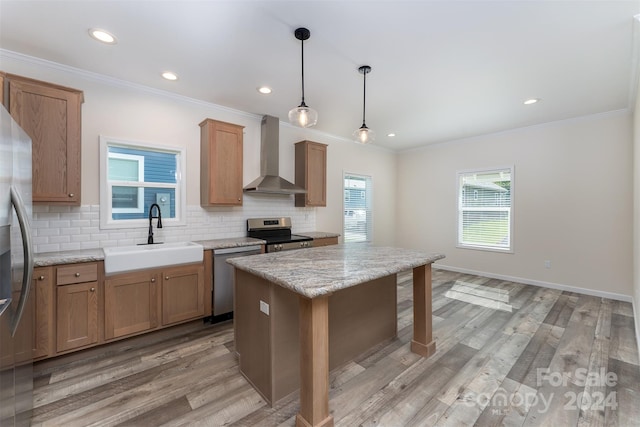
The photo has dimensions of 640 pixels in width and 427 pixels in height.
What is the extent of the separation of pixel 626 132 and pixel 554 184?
100cm

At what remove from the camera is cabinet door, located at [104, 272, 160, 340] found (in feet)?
7.90

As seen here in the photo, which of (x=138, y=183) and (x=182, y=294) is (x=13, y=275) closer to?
(x=182, y=294)

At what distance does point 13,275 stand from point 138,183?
6.50ft

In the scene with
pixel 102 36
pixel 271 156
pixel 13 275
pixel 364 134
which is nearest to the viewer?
pixel 13 275

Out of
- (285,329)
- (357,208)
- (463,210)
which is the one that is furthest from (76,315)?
(463,210)

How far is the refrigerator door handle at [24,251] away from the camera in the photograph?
1.32 m

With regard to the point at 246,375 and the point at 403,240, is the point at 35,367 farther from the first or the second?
the point at 403,240

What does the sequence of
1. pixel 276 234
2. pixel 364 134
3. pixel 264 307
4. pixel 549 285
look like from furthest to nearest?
1. pixel 549 285
2. pixel 276 234
3. pixel 364 134
4. pixel 264 307

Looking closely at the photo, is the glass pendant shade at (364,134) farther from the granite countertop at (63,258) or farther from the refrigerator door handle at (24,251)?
the granite countertop at (63,258)

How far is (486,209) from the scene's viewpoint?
4.98m

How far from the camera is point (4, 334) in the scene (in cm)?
117

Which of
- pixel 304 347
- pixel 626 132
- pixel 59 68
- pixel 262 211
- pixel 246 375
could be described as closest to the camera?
pixel 304 347

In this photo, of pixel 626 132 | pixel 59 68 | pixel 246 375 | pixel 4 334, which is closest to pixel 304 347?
pixel 246 375

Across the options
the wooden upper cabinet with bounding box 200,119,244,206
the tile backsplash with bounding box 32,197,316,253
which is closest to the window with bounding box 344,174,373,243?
the tile backsplash with bounding box 32,197,316,253
